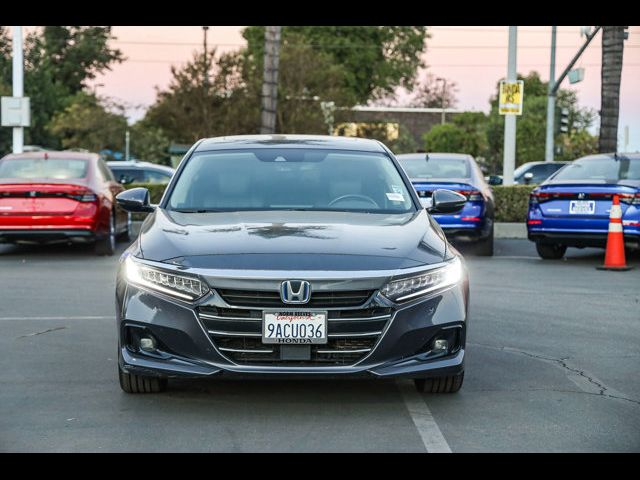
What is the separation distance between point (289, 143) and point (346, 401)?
230 cm

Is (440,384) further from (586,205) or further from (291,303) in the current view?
(586,205)

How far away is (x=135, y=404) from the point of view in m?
6.61

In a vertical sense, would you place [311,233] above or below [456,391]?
above

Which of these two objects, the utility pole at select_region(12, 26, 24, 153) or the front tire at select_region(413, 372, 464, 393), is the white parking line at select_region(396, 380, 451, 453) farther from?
the utility pole at select_region(12, 26, 24, 153)

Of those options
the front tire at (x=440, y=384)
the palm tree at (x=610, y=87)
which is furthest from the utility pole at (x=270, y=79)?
the front tire at (x=440, y=384)

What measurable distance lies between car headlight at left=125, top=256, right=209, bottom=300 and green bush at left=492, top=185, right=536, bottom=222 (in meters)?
15.6

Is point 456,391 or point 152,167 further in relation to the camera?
point 152,167

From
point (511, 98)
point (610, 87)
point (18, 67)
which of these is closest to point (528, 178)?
point (610, 87)

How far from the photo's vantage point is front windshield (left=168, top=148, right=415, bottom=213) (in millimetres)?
7598
